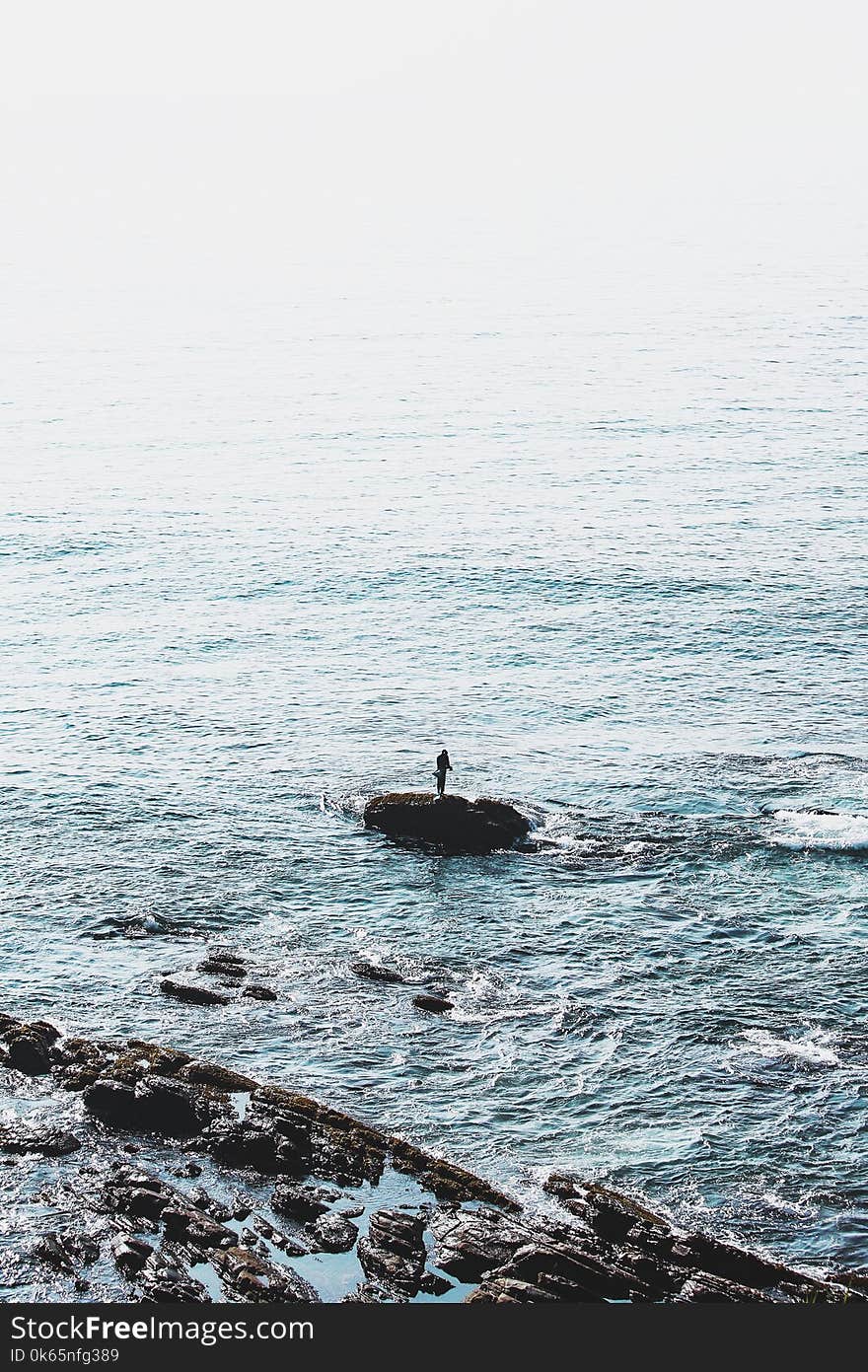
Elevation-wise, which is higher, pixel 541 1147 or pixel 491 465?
pixel 491 465

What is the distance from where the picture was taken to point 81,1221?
41375mm

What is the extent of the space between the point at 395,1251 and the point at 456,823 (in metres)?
27.7

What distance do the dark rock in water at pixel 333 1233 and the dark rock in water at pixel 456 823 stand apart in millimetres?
25658

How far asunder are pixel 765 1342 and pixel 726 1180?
447 inches

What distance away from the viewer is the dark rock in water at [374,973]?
184 ft

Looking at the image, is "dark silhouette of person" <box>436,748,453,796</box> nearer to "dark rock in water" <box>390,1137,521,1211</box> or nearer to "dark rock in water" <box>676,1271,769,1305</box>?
"dark rock in water" <box>390,1137,521,1211</box>

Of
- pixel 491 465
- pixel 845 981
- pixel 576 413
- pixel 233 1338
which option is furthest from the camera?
pixel 576 413

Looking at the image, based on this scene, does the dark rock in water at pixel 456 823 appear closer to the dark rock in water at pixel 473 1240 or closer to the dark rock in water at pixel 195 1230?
the dark rock in water at pixel 473 1240

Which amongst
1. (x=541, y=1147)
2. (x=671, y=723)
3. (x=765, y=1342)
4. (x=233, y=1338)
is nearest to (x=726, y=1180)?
(x=541, y=1147)

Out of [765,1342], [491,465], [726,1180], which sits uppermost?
[491,465]

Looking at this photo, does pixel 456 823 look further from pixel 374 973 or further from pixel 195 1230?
pixel 195 1230

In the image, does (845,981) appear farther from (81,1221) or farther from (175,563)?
A: (175,563)

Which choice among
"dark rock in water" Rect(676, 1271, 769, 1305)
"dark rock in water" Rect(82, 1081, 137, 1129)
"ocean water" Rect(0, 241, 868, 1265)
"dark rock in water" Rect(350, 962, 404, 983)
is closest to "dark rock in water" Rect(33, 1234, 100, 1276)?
"dark rock in water" Rect(82, 1081, 137, 1129)

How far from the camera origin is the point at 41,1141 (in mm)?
45062
